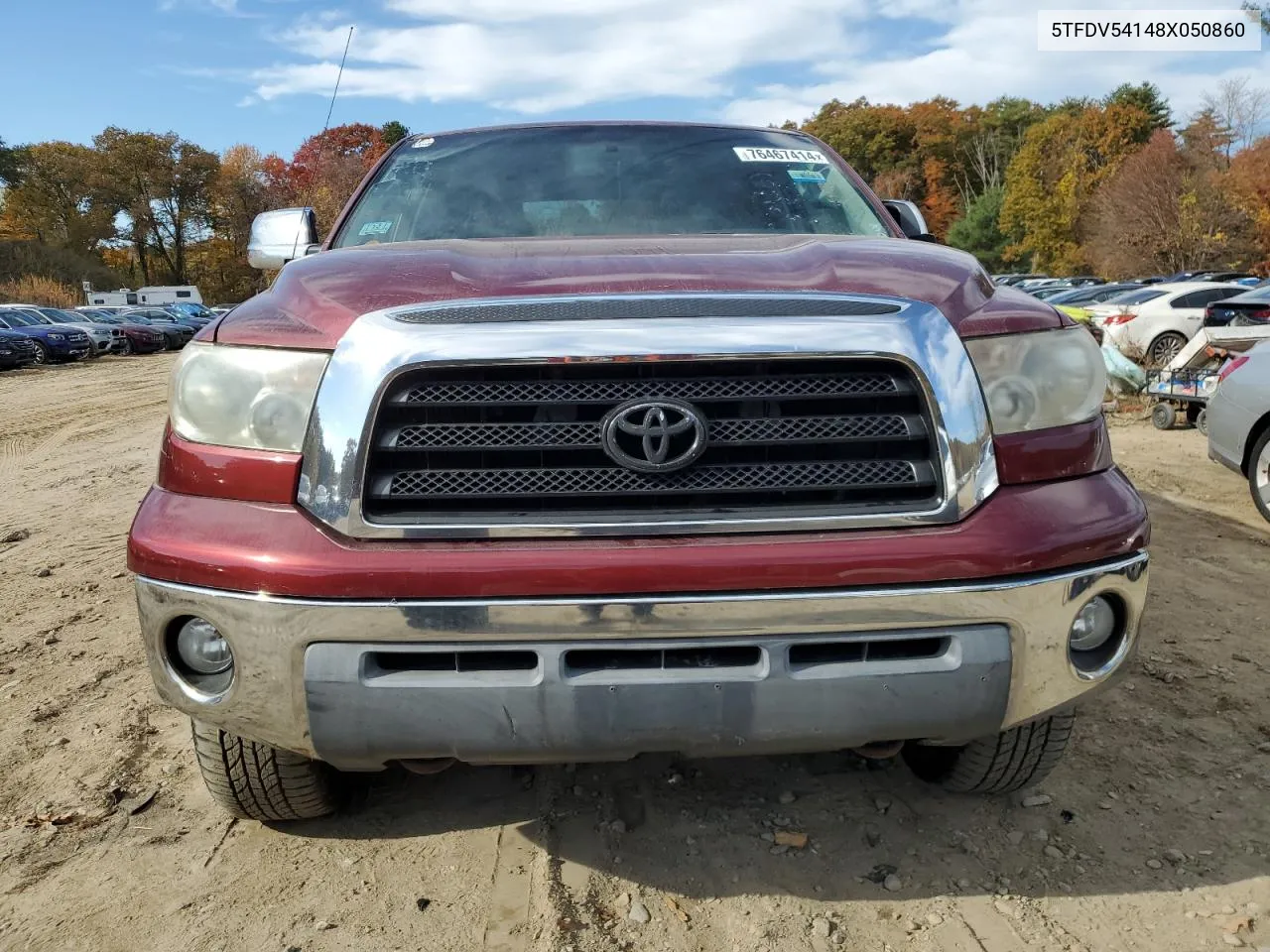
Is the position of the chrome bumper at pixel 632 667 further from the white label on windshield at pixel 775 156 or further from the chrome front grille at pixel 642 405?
the white label on windshield at pixel 775 156

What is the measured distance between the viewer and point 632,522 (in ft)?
6.37

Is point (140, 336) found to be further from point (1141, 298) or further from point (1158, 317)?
point (1158, 317)

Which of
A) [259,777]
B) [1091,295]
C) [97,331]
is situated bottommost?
[1091,295]

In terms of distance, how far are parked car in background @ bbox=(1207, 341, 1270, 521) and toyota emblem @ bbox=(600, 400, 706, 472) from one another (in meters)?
5.52

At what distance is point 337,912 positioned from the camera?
2287 millimetres

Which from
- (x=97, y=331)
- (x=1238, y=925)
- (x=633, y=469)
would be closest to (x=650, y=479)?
(x=633, y=469)

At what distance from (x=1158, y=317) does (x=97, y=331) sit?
2723 cm

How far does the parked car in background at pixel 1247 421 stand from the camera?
238 inches

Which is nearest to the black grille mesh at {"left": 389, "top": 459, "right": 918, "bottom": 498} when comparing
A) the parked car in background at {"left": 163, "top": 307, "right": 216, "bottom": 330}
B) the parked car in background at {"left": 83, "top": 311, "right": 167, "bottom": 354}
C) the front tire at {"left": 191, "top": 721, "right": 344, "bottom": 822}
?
the front tire at {"left": 191, "top": 721, "right": 344, "bottom": 822}

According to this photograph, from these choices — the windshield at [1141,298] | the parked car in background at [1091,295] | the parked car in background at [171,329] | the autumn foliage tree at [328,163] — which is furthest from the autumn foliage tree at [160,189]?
Result: the windshield at [1141,298]

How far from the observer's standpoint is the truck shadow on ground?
2402 millimetres

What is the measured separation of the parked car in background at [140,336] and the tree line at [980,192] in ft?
33.2

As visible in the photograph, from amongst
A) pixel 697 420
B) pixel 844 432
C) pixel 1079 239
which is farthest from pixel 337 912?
pixel 1079 239

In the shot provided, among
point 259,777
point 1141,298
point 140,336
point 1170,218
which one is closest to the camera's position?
point 259,777
